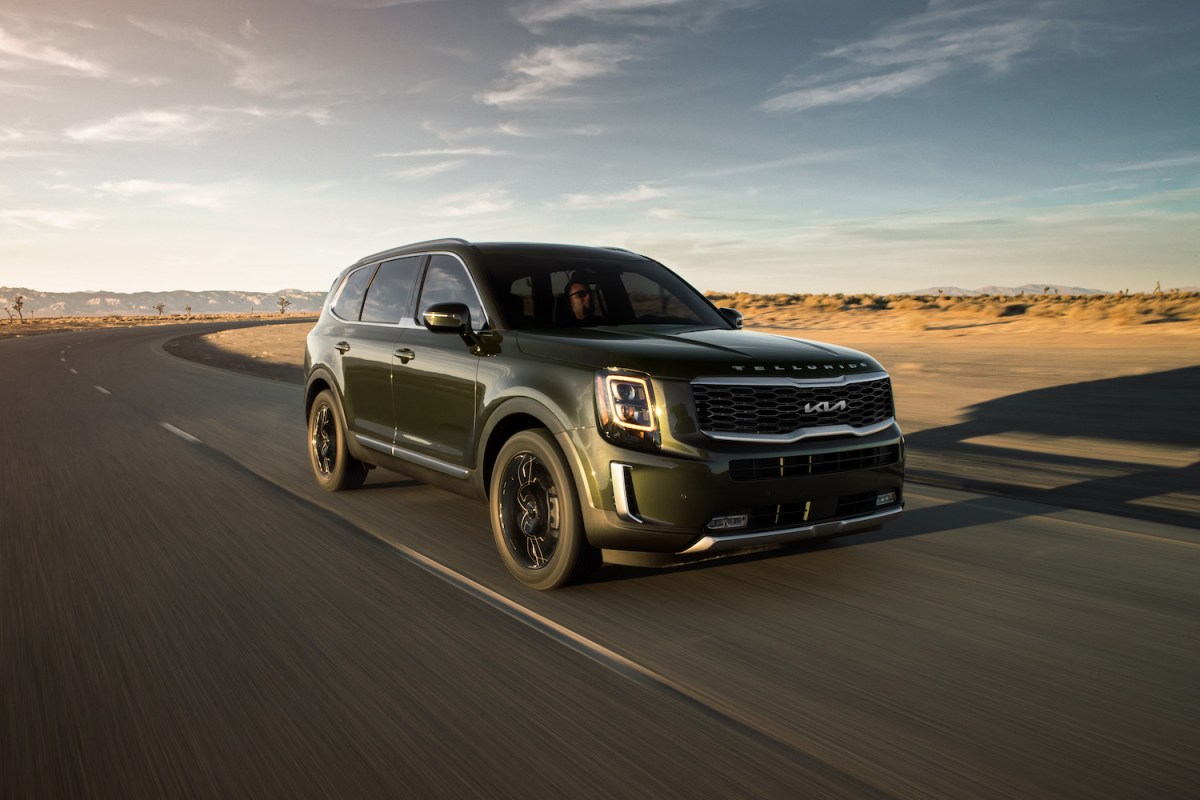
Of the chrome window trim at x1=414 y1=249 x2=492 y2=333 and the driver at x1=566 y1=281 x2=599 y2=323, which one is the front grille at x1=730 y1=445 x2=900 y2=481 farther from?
the chrome window trim at x1=414 y1=249 x2=492 y2=333

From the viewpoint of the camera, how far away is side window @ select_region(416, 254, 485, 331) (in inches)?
231

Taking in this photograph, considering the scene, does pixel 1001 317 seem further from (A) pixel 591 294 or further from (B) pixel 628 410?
(B) pixel 628 410

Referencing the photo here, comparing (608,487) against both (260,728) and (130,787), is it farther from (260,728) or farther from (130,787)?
(130,787)

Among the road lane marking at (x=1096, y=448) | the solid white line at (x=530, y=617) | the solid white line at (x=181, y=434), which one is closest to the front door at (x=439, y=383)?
the solid white line at (x=530, y=617)

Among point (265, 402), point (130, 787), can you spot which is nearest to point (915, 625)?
point (130, 787)

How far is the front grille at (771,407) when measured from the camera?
177 inches

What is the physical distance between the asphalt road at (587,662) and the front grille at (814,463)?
0.66 m

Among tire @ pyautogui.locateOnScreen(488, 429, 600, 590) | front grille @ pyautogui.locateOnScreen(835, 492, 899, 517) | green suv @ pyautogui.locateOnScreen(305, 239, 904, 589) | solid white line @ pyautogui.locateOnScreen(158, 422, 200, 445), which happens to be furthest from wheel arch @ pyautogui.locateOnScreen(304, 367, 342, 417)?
front grille @ pyautogui.locateOnScreen(835, 492, 899, 517)

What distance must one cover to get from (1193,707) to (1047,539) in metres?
2.59

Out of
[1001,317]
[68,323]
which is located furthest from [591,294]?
[68,323]

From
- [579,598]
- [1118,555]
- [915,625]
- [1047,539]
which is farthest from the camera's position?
[1047,539]

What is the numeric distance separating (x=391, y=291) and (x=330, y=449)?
1.62m

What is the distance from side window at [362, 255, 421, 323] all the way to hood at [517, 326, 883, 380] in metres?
1.68

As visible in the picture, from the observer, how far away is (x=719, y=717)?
339 centimetres
